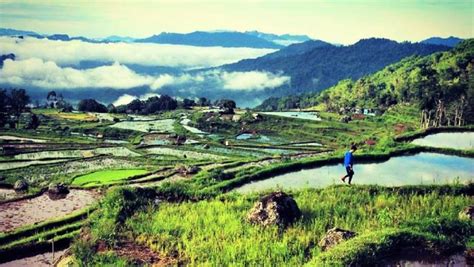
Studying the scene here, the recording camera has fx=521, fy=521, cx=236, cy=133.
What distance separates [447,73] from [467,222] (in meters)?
67.9

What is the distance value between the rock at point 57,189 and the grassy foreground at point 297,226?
10185 mm

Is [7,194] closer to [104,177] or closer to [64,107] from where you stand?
[104,177]

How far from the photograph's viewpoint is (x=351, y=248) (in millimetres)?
10539

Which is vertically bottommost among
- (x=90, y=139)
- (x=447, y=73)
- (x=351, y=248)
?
(x=90, y=139)

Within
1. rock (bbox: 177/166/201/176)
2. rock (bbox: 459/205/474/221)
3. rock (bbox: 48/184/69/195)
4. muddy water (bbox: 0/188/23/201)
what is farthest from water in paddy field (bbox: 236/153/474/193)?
muddy water (bbox: 0/188/23/201)

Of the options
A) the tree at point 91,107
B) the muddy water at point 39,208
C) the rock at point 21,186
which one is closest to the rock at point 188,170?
the muddy water at point 39,208

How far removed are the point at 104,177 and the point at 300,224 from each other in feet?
69.2

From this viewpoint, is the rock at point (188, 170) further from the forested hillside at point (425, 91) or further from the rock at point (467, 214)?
the forested hillside at point (425, 91)

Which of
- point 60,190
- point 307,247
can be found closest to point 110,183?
point 60,190

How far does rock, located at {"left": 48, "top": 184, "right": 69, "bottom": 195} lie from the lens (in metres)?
26.0

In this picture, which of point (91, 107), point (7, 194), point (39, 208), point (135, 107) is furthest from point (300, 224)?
point (135, 107)

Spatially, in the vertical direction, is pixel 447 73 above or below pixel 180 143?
above

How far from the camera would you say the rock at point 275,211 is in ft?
45.8

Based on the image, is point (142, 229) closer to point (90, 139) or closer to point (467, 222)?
point (467, 222)
